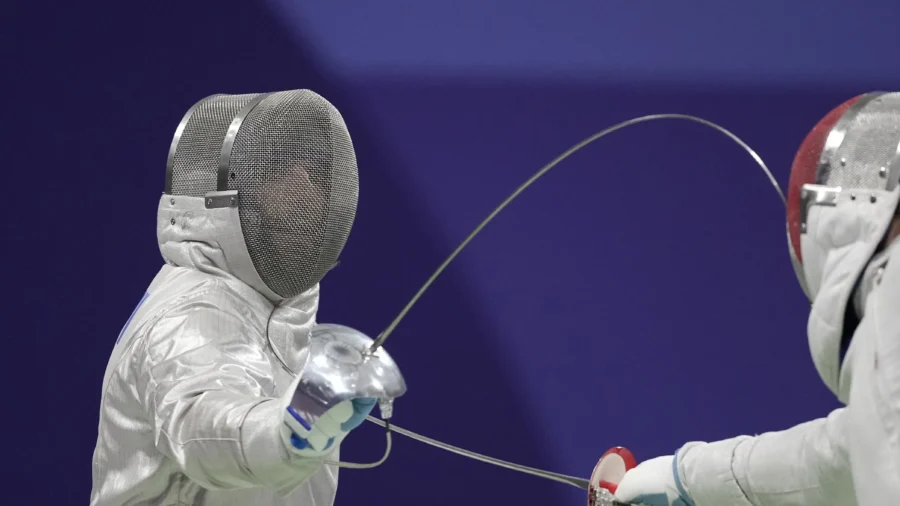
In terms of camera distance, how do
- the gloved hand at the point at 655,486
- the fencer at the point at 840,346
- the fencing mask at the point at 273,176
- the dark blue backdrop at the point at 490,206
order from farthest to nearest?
the dark blue backdrop at the point at 490,206, the fencing mask at the point at 273,176, the gloved hand at the point at 655,486, the fencer at the point at 840,346

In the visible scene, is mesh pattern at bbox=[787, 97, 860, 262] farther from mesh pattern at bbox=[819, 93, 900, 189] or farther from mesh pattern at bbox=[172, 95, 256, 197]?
mesh pattern at bbox=[172, 95, 256, 197]

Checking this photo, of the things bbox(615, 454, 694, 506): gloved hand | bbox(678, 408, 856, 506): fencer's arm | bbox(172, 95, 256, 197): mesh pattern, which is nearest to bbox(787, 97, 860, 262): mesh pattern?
bbox(678, 408, 856, 506): fencer's arm

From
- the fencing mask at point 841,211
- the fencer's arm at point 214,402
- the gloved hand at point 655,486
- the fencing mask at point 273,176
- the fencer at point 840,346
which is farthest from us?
the fencing mask at point 273,176

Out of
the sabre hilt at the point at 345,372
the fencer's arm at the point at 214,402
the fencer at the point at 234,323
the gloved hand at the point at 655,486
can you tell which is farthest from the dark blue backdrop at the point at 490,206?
the sabre hilt at the point at 345,372

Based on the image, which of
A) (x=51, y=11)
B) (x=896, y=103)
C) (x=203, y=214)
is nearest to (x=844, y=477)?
(x=896, y=103)

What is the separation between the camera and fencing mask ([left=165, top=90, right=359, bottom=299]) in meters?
1.81

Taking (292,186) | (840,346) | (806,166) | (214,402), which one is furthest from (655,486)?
(292,186)

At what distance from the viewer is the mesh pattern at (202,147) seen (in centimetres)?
183

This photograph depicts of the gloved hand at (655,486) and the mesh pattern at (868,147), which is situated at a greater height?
the mesh pattern at (868,147)

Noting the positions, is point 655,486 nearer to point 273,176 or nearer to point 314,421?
point 314,421

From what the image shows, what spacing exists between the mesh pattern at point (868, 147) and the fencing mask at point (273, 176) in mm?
862

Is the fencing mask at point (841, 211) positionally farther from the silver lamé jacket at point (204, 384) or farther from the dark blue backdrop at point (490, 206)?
the dark blue backdrop at point (490, 206)

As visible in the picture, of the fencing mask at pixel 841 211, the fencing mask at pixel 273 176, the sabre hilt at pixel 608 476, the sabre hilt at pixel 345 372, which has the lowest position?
the sabre hilt at pixel 608 476

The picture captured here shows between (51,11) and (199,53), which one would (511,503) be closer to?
(199,53)
